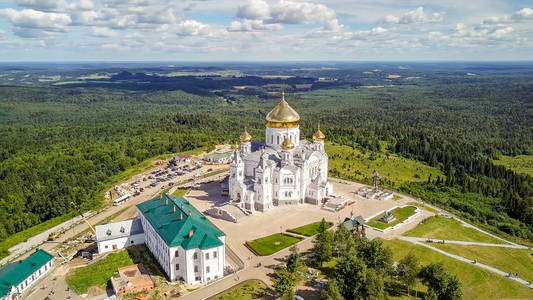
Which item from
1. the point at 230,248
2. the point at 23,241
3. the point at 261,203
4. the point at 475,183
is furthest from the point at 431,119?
the point at 23,241

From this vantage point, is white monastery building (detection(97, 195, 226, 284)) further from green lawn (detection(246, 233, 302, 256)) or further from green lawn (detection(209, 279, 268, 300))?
green lawn (detection(246, 233, 302, 256))

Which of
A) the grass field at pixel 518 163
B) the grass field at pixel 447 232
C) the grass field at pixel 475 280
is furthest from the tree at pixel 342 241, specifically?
the grass field at pixel 518 163

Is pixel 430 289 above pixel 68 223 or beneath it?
above

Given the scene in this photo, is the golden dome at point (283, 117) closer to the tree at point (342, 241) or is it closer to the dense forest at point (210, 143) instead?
the tree at point (342, 241)

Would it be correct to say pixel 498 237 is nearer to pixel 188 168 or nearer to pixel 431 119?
pixel 188 168

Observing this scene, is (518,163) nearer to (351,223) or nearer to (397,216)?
(397,216)

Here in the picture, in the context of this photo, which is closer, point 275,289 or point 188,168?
point 275,289
